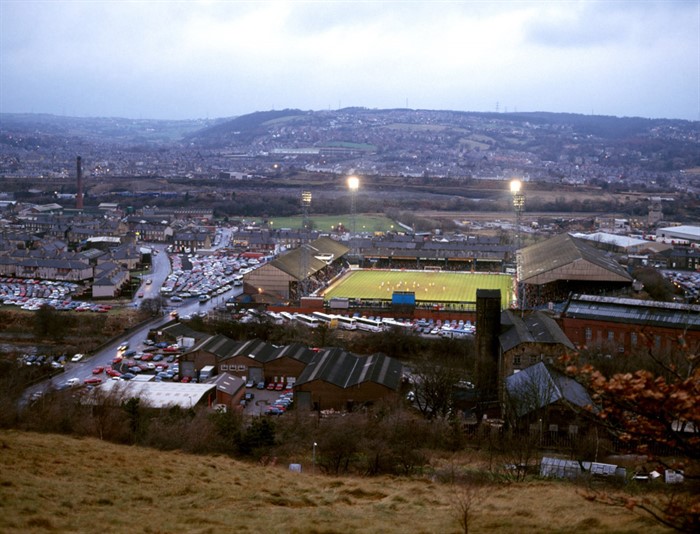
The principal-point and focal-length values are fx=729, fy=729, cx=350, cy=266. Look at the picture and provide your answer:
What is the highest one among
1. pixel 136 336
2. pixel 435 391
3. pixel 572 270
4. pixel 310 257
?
pixel 572 270

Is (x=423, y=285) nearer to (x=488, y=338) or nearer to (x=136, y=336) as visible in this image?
(x=136, y=336)

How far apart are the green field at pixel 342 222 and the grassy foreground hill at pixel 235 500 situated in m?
22.2

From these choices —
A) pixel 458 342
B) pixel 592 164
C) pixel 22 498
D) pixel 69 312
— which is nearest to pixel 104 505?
pixel 22 498

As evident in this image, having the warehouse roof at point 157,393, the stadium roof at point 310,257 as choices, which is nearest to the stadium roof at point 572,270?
the stadium roof at point 310,257

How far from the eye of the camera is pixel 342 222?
96.6 feet

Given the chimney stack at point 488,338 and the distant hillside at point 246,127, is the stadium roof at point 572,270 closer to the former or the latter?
the chimney stack at point 488,338

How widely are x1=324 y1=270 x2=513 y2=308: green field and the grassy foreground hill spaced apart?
1013cm

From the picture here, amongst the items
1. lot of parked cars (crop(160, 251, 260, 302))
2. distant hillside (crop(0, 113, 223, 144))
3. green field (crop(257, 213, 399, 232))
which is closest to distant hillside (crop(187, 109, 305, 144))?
distant hillside (crop(0, 113, 223, 144))

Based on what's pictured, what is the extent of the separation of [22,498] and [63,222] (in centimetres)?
2364

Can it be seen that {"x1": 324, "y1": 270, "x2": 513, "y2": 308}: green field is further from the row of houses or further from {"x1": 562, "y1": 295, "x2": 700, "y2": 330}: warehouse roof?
the row of houses

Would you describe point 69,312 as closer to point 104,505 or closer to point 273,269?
point 273,269

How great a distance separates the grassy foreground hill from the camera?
3.48 metres

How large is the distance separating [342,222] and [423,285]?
13213 mm

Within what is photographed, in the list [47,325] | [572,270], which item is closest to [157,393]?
[47,325]
